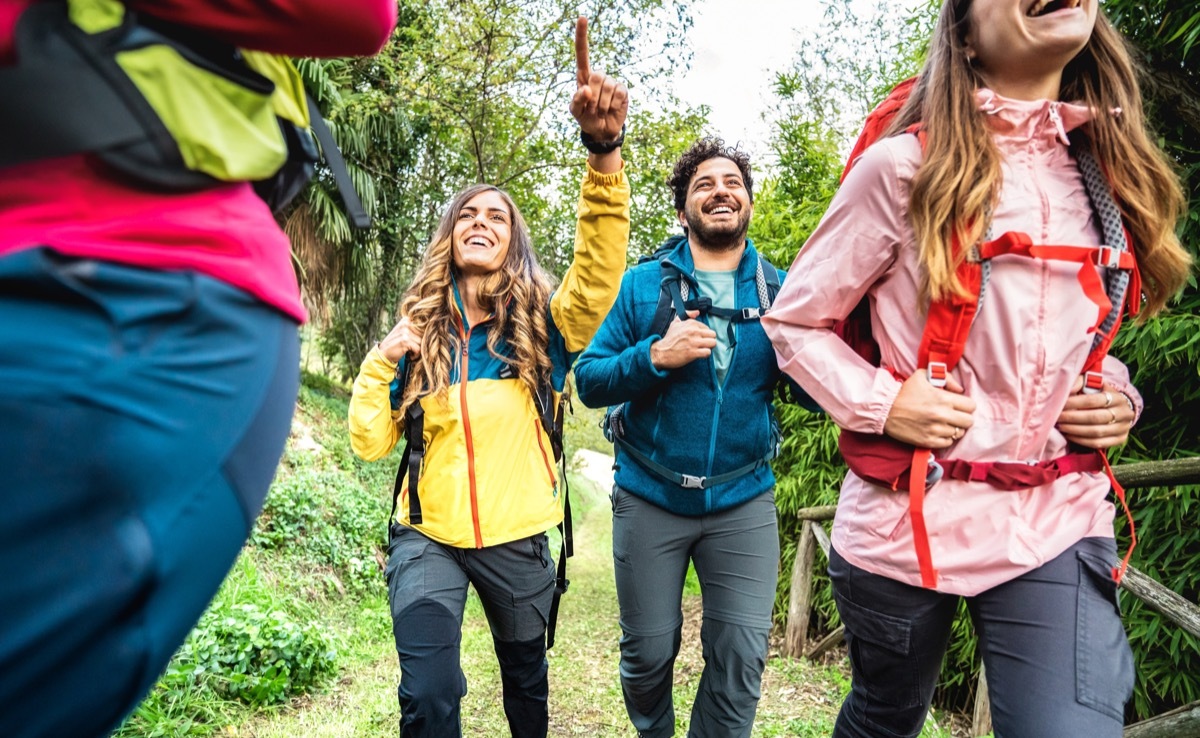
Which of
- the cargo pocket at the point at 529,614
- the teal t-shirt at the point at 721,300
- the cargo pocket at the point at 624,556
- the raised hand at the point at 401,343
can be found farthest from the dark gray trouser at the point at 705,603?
the raised hand at the point at 401,343

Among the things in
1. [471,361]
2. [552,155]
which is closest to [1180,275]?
[471,361]

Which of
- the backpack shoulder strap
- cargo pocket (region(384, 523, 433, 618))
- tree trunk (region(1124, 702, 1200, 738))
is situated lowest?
tree trunk (region(1124, 702, 1200, 738))

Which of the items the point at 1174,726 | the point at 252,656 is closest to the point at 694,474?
the point at 1174,726

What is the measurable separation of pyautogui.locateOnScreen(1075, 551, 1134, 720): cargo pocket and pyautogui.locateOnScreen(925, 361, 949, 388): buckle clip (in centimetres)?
46

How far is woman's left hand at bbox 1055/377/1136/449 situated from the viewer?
1808 millimetres

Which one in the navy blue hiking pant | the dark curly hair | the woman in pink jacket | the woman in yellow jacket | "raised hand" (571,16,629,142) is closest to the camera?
the navy blue hiking pant

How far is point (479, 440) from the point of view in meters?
2.81

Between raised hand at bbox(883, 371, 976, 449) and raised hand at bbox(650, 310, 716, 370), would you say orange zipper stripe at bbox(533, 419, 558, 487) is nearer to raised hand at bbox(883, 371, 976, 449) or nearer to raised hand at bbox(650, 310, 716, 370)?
raised hand at bbox(650, 310, 716, 370)

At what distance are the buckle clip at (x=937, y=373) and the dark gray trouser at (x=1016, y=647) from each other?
0.45 metres

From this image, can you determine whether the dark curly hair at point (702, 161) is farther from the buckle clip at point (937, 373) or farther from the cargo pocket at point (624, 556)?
the buckle clip at point (937, 373)

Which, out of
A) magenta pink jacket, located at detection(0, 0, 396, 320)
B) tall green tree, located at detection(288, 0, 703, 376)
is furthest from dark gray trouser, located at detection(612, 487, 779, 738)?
tall green tree, located at detection(288, 0, 703, 376)

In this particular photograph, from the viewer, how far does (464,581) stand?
2.78 meters

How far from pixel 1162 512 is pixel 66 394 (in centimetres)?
369

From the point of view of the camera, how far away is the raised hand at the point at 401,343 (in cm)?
288
